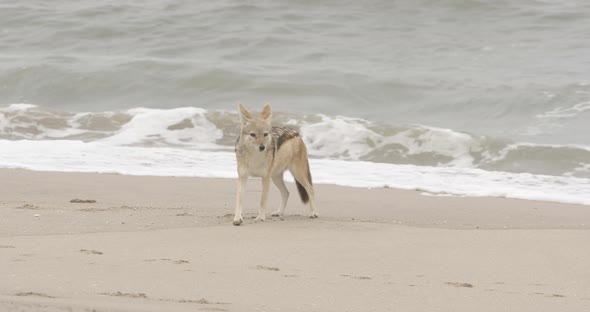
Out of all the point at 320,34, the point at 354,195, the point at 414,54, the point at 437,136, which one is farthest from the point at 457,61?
the point at 354,195

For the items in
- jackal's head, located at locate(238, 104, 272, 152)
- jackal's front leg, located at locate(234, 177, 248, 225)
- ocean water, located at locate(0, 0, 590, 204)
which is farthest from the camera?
ocean water, located at locate(0, 0, 590, 204)

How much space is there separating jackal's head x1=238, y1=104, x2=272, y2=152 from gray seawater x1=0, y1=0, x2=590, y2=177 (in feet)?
20.4

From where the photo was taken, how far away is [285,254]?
6.81 metres

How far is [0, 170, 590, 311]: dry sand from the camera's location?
5.38 m

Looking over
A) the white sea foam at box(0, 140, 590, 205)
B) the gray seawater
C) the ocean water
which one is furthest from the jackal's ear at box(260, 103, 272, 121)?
the gray seawater

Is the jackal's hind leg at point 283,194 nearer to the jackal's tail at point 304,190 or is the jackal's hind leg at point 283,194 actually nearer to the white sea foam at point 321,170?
the jackal's tail at point 304,190

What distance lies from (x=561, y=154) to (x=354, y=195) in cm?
483

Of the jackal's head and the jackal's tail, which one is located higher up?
the jackal's head

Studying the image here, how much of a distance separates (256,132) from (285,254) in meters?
1.85

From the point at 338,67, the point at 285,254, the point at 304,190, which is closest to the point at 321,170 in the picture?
the point at 304,190

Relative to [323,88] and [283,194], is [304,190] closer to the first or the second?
[283,194]

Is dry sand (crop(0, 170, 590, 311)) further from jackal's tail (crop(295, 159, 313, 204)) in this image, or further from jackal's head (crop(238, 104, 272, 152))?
jackal's head (crop(238, 104, 272, 152))

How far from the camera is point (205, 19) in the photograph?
2659 cm

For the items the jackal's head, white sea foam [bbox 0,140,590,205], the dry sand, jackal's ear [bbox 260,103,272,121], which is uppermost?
jackal's ear [bbox 260,103,272,121]
